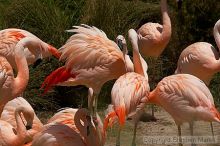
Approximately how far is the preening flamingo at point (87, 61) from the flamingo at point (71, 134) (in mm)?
318

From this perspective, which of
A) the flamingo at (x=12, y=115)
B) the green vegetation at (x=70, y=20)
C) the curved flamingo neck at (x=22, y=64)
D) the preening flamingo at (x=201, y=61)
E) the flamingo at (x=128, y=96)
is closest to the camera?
the flamingo at (x=128, y=96)

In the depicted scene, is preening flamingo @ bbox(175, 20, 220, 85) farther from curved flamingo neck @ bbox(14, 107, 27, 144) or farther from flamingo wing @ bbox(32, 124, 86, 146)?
curved flamingo neck @ bbox(14, 107, 27, 144)

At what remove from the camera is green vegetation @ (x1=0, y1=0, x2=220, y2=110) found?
26.9 ft

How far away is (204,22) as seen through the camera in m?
9.70

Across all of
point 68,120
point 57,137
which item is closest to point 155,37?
point 68,120

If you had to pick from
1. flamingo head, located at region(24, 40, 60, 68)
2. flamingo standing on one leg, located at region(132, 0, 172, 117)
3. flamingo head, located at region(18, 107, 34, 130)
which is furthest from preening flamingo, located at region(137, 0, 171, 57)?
flamingo head, located at region(18, 107, 34, 130)

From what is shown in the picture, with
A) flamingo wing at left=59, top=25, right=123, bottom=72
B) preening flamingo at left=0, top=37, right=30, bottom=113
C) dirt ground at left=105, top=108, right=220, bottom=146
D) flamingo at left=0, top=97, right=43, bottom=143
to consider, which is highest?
flamingo wing at left=59, top=25, right=123, bottom=72

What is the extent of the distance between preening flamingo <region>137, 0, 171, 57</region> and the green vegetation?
0.33 metres

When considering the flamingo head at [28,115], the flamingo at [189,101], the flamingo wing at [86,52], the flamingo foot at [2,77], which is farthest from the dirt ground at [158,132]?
the flamingo foot at [2,77]

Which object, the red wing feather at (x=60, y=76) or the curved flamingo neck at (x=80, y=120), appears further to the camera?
the red wing feather at (x=60, y=76)

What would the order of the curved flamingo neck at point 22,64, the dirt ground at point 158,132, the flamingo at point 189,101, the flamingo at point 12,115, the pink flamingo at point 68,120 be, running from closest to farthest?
1. the flamingo at point 189,101
2. the pink flamingo at point 68,120
3. the curved flamingo neck at point 22,64
4. the flamingo at point 12,115
5. the dirt ground at point 158,132

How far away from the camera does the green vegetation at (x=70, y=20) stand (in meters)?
8.20

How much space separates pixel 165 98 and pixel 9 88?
1.53 meters

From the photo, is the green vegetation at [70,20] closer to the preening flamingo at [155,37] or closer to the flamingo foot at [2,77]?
the preening flamingo at [155,37]
